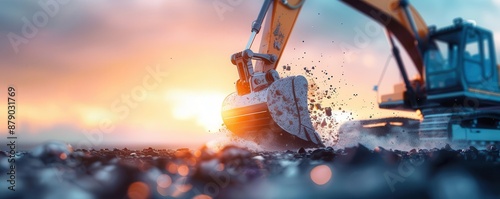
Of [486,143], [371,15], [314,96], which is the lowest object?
[486,143]

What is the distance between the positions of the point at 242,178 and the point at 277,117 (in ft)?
14.4

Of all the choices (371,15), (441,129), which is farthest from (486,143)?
(371,15)

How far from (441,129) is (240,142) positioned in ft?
14.7

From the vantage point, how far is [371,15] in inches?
352

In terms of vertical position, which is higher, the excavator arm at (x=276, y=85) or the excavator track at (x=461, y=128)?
the excavator arm at (x=276, y=85)

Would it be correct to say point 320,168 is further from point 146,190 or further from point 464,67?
point 464,67

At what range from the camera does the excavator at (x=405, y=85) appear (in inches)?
295

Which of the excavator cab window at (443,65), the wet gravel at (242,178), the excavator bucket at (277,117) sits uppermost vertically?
the excavator cab window at (443,65)

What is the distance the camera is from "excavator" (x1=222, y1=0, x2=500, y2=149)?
7500 millimetres

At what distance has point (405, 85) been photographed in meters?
8.93

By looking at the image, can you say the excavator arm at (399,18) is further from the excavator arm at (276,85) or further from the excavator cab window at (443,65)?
the excavator cab window at (443,65)

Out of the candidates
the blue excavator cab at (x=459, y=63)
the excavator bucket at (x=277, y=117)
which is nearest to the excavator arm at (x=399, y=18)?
the blue excavator cab at (x=459, y=63)

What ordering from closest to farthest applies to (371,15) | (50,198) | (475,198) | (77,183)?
(50,198), (77,183), (475,198), (371,15)

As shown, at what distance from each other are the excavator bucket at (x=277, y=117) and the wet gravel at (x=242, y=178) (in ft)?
10.6
